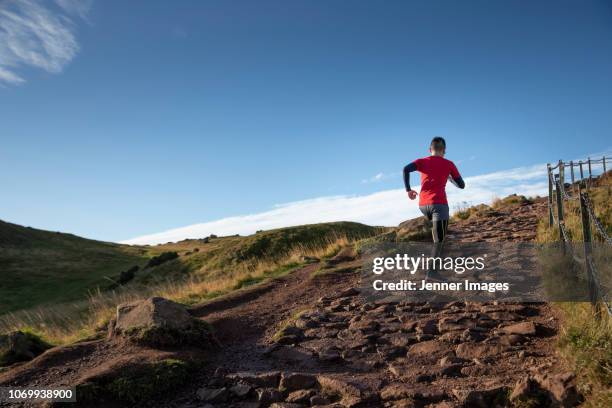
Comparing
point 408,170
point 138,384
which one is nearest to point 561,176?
point 408,170

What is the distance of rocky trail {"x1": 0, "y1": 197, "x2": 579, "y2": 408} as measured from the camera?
499cm

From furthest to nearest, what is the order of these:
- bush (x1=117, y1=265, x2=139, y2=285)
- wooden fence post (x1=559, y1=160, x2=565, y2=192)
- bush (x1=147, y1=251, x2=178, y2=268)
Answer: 1. bush (x1=147, y1=251, x2=178, y2=268)
2. bush (x1=117, y1=265, x2=139, y2=285)
3. wooden fence post (x1=559, y1=160, x2=565, y2=192)

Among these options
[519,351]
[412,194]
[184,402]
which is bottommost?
[184,402]

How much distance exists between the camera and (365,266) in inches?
502

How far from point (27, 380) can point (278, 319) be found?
13.9 ft

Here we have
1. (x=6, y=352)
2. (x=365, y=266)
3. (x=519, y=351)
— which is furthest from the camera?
(x=365, y=266)

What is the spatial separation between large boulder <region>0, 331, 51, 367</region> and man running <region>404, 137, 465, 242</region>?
7525mm

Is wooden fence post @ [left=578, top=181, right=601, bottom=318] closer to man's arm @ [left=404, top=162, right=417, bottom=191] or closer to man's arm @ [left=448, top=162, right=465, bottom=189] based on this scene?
man's arm @ [left=448, top=162, right=465, bottom=189]

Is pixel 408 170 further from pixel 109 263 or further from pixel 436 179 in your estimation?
pixel 109 263

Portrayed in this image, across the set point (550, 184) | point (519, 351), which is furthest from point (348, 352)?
point (550, 184)

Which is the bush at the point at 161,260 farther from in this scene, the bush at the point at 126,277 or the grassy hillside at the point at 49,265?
the grassy hillside at the point at 49,265

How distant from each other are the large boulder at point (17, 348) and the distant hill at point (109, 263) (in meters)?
14.5

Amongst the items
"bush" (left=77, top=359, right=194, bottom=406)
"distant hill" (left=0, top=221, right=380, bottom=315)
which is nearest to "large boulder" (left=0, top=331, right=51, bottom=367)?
"bush" (left=77, top=359, right=194, bottom=406)

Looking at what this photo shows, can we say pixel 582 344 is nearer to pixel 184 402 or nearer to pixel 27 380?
pixel 184 402
